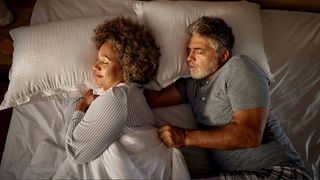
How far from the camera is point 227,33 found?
133 centimetres

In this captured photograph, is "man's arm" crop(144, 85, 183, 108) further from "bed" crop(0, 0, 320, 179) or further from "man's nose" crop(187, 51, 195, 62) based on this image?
"man's nose" crop(187, 51, 195, 62)

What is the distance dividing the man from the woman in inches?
3.9

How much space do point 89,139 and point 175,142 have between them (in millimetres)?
328

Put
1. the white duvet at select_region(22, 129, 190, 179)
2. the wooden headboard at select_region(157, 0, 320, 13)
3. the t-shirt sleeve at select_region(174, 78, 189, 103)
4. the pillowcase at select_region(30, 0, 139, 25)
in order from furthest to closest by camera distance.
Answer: the wooden headboard at select_region(157, 0, 320, 13) < the pillowcase at select_region(30, 0, 139, 25) < the t-shirt sleeve at select_region(174, 78, 189, 103) < the white duvet at select_region(22, 129, 190, 179)

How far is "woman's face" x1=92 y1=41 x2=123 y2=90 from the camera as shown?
123 centimetres

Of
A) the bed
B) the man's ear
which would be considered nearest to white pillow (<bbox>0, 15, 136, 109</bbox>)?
the bed

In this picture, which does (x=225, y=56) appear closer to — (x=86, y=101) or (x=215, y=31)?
(x=215, y=31)

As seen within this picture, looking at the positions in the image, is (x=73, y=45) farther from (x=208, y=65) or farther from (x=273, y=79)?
(x=273, y=79)

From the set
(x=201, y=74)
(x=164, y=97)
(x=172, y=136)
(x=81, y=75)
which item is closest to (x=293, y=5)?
(x=201, y=74)

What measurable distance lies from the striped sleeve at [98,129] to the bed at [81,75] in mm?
167

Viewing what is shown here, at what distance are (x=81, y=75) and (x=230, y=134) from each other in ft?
2.17

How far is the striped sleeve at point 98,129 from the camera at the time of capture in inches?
42.0

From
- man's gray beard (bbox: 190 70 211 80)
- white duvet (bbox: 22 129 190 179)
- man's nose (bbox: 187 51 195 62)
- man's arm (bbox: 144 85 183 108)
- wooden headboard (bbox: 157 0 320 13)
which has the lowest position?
white duvet (bbox: 22 129 190 179)

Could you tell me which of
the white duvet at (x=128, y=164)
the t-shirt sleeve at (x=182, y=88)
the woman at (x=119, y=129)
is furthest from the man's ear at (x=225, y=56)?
the white duvet at (x=128, y=164)
